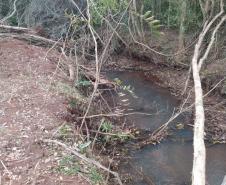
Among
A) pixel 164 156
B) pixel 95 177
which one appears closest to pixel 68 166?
pixel 95 177

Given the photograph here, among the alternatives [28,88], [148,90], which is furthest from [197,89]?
[148,90]

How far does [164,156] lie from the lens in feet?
29.4

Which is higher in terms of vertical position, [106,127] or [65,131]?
[65,131]

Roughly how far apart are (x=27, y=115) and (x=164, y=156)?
10.2 feet

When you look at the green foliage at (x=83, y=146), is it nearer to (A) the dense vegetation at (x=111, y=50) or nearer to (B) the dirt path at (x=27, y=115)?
(A) the dense vegetation at (x=111, y=50)

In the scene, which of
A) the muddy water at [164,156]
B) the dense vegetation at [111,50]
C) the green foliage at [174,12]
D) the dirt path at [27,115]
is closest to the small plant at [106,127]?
the dense vegetation at [111,50]

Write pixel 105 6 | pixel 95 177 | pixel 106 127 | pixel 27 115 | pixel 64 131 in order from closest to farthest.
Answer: pixel 95 177
pixel 64 131
pixel 27 115
pixel 106 127
pixel 105 6

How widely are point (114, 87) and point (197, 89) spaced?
5.78 metres

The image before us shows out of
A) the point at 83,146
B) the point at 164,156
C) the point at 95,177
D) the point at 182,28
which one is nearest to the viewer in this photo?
the point at 95,177

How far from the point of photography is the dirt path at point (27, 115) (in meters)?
6.46

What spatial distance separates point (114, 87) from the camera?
12.1m

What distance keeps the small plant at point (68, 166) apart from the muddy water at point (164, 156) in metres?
1.52

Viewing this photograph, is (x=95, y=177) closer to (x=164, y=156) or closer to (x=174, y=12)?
(x=164, y=156)

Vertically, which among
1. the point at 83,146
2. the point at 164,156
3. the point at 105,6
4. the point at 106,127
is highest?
the point at 105,6
